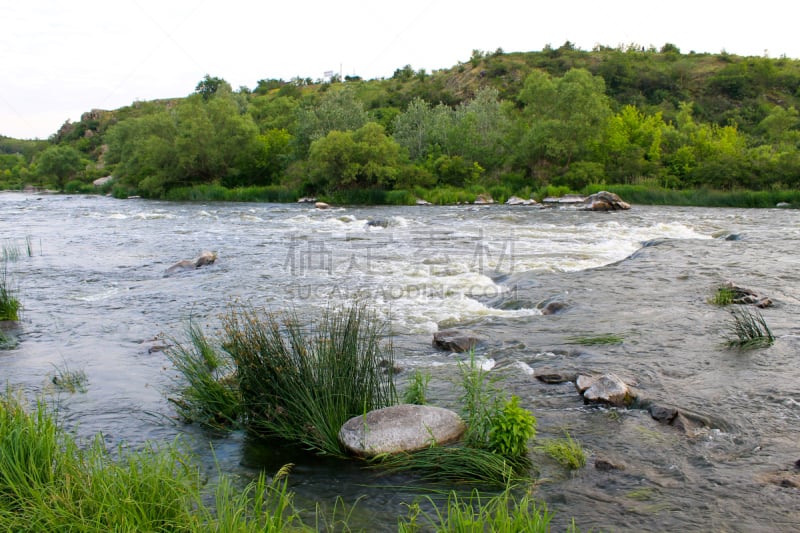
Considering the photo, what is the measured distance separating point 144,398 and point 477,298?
22.7 ft

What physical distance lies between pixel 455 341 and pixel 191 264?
9.90 metres

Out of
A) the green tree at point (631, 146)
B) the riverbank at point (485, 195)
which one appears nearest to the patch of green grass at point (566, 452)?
the riverbank at point (485, 195)

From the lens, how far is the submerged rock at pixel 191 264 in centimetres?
1516

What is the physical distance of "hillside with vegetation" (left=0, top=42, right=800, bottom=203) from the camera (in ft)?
141

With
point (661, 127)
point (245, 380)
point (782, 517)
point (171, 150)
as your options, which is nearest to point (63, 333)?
point (245, 380)

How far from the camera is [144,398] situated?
6.69 m

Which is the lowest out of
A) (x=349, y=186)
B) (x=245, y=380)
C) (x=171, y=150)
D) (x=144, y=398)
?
(x=144, y=398)

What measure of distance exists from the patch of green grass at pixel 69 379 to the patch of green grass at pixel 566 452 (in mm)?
5427

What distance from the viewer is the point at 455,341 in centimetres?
833

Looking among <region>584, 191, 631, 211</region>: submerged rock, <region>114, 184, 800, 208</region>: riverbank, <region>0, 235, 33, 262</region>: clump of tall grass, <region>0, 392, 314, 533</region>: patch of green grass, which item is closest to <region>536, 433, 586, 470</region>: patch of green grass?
<region>0, 392, 314, 533</region>: patch of green grass

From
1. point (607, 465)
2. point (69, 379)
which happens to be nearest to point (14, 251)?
point (69, 379)

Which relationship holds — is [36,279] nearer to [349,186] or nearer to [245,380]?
[245,380]

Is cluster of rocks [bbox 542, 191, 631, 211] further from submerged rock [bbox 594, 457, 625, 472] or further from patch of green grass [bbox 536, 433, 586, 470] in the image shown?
submerged rock [bbox 594, 457, 625, 472]

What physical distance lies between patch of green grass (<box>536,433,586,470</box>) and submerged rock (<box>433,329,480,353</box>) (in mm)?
2994
